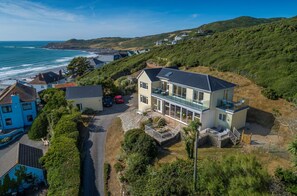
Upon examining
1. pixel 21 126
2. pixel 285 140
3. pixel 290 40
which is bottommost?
pixel 21 126

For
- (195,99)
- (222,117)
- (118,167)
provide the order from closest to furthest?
(118,167)
(222,117)
(195,99)

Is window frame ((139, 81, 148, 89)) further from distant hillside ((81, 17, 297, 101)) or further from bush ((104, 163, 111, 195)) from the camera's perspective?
bush ((104, 163, 111, 195))

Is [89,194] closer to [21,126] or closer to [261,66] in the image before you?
[21,126]

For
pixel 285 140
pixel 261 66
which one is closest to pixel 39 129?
pixel 285 140

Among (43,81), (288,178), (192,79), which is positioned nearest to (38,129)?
(192,79)

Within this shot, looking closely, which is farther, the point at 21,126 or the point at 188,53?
the point at 188,53

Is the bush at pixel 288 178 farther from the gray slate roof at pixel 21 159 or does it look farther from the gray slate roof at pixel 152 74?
the gray slate roof at pixel 21 159

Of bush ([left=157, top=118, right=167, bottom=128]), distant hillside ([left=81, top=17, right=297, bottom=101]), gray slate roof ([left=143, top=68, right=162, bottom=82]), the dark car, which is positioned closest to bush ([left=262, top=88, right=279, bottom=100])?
distant hillside ([left=81, top=17, right=297, bottom=101])

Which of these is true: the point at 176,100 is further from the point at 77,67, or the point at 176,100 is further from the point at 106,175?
the point at 77,67
